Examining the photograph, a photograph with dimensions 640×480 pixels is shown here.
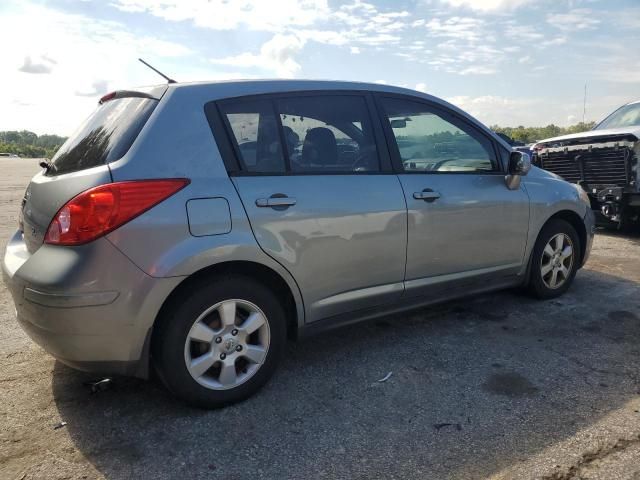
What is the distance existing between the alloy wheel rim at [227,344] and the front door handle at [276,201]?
54 centimetres

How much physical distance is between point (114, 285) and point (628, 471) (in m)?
2.47

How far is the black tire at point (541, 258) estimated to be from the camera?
174 inches

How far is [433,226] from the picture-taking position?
361 cm

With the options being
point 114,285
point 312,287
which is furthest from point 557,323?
point 114,285

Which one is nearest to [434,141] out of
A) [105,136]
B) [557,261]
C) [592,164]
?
[557,261]

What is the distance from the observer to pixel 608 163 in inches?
282

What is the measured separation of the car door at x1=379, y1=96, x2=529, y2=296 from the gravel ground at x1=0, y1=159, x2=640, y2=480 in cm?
51

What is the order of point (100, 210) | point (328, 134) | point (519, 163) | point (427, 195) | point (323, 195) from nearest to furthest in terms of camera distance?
point (100, 210) → point (323, 195) → point (328, 134) → point (427, 195) → point (519, 163)

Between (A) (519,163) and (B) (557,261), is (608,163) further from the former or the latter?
(A) (519,163)

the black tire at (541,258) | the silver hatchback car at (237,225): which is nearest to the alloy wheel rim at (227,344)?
the silver hatchback car at (237,225)

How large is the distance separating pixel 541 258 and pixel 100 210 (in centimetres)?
352

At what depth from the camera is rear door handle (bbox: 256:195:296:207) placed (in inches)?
113

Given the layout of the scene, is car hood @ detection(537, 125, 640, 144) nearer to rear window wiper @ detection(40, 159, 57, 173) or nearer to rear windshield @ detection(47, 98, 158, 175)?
rear windshield @ detection(47, 98, 158, 175)

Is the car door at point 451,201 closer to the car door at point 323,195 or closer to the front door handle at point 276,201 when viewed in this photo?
the car door at point 323,195
